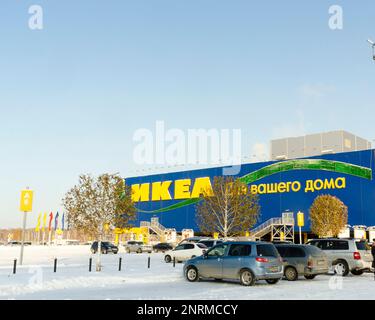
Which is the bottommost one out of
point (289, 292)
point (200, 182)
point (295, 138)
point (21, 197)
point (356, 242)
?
point (289, 292)

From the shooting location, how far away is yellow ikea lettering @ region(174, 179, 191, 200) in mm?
78938

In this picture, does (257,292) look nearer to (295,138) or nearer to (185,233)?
(185,233)

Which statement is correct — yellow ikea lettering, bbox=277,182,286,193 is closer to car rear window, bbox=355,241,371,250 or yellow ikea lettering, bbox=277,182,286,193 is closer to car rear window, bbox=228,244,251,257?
car rear window, bbox=355,241,371,250

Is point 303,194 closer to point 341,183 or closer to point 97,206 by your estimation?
point 341,183

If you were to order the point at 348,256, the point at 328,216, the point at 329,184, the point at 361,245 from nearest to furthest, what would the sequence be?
the point at 348,256
the point at 361,245
the point at 328,216
the point at 329,184

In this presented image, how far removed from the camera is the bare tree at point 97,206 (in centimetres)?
2538

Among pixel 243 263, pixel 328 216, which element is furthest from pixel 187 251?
pixel 328 216

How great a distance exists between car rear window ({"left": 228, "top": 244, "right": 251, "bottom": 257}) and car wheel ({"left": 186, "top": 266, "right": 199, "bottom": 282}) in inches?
69.5

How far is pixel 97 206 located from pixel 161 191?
190 ft

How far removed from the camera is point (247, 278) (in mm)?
17125

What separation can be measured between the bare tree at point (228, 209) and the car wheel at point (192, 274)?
28.2 meters
